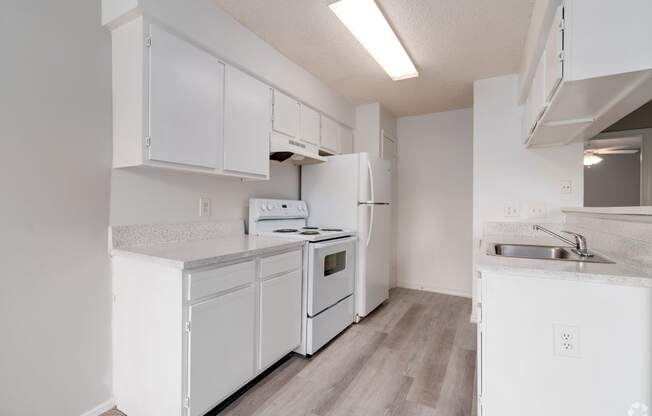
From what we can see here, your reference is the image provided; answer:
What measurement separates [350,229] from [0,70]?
2.41 m

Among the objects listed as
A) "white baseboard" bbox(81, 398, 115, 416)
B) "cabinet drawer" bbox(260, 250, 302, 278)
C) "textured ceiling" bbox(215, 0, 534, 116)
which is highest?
"textured ceiling" bbox(215, 0, 534, 116)

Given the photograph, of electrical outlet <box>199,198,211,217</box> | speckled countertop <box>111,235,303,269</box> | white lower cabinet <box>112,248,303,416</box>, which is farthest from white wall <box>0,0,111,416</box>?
electrical outlet <box>199,198,211,217</box>

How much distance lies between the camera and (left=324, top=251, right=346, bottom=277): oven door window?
7.98 feet

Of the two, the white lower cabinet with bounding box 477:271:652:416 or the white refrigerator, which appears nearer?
the white lower cabinet with bounding box 477:271:652:416

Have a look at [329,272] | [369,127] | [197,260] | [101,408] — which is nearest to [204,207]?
[197,260]

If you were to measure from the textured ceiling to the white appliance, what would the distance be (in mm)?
1308

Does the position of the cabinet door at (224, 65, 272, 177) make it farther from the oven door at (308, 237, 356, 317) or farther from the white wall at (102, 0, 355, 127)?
the oven door at (308, 237, 356, 317)

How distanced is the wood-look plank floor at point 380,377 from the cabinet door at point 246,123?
1.44 meters

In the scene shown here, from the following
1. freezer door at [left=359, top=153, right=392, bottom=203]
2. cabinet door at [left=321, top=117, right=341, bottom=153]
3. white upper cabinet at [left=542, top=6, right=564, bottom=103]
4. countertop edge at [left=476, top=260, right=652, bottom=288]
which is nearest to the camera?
countertop edge at [left=476, top=260, right=652, bottom=288]

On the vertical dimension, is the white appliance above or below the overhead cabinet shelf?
below

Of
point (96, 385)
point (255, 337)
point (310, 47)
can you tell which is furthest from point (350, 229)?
point (96, 385)

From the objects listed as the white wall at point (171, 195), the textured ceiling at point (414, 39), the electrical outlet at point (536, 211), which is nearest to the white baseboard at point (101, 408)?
the white wall at point (171, 195)

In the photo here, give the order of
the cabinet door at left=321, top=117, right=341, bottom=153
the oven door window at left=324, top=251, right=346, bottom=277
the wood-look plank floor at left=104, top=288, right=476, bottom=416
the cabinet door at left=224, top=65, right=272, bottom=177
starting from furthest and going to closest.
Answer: the cabinet door at left=321, top=117, right=341, bottom=153 < the oven door window at left=324, top=251, right=346, bottom=277 < the cabinet door at left=224, top=65, right=272, bottom=177 < the wood-look plank floor at left=104, top=288, right=476, bottom=416

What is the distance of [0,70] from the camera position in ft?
4.24
